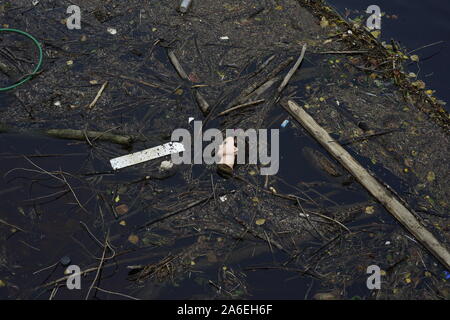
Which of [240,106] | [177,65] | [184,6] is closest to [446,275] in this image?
[240,106]

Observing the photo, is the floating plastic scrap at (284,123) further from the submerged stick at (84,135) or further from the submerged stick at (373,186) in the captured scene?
the submerged stick at (84,135)

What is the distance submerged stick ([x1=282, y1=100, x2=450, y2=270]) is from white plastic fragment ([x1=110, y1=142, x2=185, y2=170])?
5.41 feet

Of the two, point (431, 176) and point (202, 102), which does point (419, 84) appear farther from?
point (202, 102)

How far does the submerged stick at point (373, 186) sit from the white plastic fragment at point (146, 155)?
165cm

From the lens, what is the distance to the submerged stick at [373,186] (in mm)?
4418

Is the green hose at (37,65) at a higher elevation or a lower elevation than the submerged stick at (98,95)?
higher

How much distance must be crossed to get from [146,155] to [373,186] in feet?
9.19

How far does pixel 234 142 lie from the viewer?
5.11 meters

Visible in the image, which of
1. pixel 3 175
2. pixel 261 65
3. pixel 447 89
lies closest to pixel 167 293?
pixel 3 175

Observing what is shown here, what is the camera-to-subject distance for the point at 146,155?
199 inches

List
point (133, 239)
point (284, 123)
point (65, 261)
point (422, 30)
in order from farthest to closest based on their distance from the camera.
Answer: point (422, 30)
point (284, 123)
point (133, 239)
point (65, 261)

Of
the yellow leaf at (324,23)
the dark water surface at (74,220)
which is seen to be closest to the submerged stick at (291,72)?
the dark water surface at (74,220)

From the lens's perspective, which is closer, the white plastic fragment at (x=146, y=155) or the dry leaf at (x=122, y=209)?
the dry leaf at (x=122, y=209)

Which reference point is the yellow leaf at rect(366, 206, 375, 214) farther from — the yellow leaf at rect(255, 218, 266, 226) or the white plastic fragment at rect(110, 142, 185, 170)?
the white plastic fragment at rect(110, 142, 185, 170)
